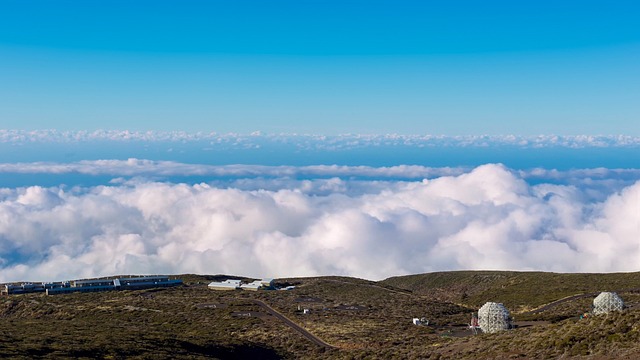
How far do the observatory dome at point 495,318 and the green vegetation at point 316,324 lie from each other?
4560 mm

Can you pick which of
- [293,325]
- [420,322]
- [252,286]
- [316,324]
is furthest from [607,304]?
[252,286]

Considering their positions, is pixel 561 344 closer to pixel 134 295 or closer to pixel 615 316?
pixel 615 316

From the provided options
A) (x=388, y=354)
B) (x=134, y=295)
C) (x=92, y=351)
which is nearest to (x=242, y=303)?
(x=134, y=295)

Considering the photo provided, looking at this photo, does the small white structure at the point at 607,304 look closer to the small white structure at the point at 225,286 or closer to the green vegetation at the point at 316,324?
the green vegetation at the point at 316,324

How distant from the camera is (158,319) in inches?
3137

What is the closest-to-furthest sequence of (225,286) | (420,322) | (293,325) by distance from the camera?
(420,322) → (293,325) → (225,286)

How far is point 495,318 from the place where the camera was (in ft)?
180

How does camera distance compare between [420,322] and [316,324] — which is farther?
[316,324]

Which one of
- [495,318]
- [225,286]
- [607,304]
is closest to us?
[495,318]

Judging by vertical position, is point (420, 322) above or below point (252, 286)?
above

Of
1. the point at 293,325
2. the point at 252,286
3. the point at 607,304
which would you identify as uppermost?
the point at 607,304

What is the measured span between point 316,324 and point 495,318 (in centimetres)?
2624

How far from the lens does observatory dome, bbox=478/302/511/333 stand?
54.5 m

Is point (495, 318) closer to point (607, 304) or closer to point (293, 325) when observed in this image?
point (607, 304)
